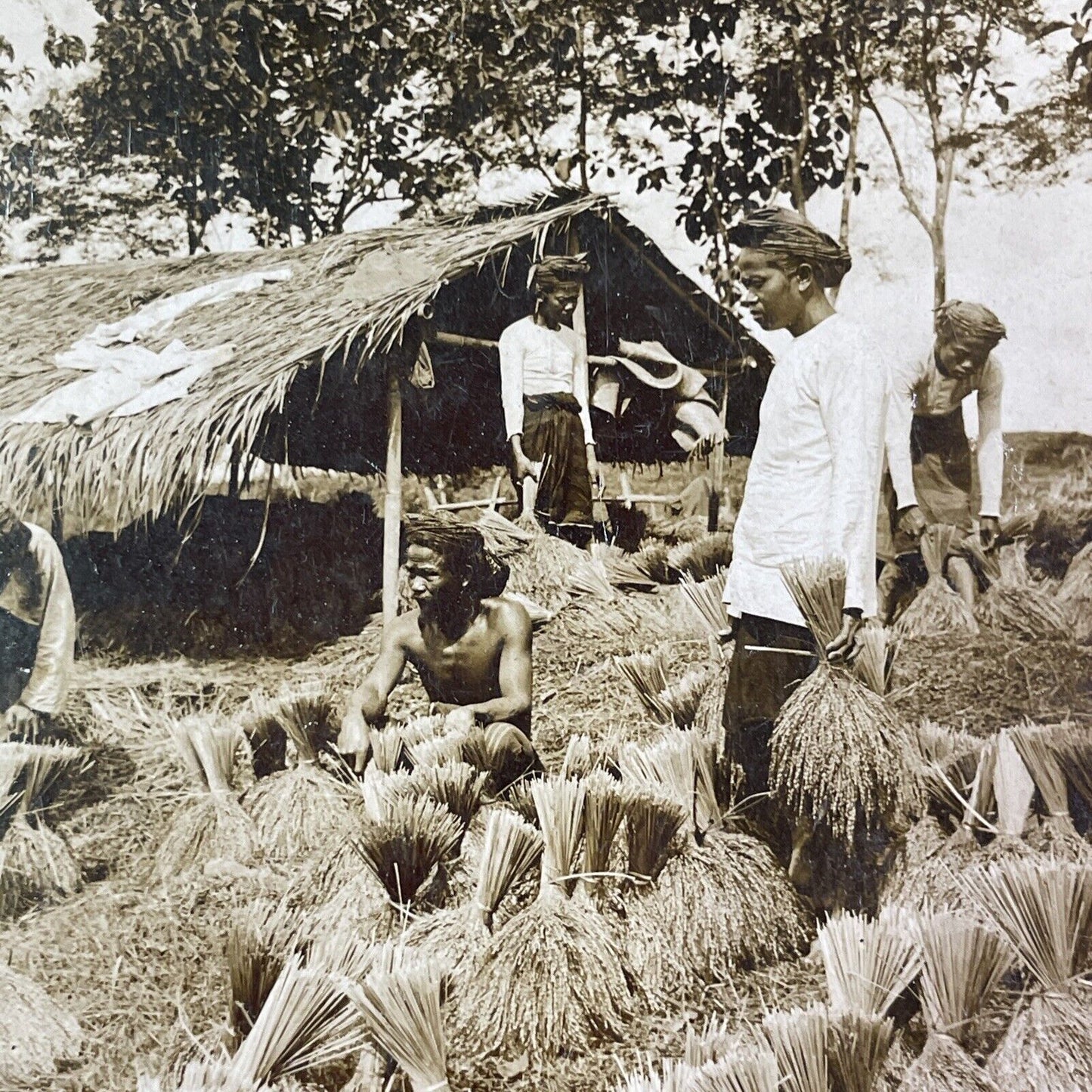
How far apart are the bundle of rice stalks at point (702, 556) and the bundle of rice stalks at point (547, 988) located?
0.78m

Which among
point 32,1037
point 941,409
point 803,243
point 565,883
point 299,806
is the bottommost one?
point 32,1037

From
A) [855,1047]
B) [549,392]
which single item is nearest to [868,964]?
[855,1047]

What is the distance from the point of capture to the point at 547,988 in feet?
6.52

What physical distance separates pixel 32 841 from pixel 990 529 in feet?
7.32

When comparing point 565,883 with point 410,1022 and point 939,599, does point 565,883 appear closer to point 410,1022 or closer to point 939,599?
point 410,1022

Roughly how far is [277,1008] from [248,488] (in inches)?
42.1

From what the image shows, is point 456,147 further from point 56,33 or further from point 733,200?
point 56,33

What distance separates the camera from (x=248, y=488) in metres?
2.31

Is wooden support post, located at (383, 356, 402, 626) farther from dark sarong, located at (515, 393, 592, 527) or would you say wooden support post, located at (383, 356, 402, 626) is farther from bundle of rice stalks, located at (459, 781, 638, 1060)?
bundle of rice stalks, located at (459, 781, 638, 1060)

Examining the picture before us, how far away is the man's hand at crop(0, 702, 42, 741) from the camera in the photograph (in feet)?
7.58

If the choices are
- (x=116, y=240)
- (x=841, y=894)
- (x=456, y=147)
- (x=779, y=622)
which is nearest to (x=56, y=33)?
(x=116, y=240)

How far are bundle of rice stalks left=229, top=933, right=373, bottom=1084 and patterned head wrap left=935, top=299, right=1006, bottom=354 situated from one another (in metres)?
1.88

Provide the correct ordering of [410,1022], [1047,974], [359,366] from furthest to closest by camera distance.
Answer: [359,366] → [1047,974] → [410,1022]

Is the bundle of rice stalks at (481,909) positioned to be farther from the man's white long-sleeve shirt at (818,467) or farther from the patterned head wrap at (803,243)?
the patterned head wrap at (803,243)
